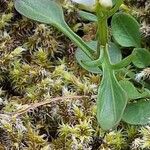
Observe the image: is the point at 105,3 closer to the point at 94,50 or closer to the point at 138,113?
the point at 94,50

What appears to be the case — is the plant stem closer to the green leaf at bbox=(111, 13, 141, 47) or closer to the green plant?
the green plant

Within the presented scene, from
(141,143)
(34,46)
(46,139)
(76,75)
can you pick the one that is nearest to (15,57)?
(34,46)

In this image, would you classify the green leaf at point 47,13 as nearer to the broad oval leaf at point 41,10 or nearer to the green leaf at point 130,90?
the broad oval leaf at point 41,10

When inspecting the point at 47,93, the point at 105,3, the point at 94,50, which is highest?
the point at 105,3

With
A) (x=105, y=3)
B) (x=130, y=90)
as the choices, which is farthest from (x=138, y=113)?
(x=105, y=3)

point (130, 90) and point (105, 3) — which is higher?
point (105, 3)

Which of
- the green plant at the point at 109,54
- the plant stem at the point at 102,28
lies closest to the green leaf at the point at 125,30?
the green plant at the point at 109,54
